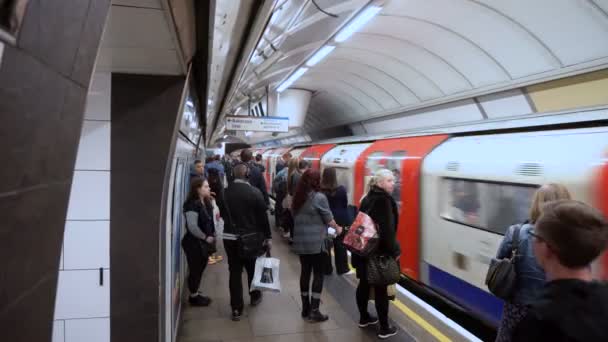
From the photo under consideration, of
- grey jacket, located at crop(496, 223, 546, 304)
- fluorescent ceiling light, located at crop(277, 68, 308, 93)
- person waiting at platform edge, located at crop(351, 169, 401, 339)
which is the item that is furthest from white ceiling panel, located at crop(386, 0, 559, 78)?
grey jacket, located at crop(496, 223, 546, 304)

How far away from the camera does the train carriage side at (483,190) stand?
322 cm

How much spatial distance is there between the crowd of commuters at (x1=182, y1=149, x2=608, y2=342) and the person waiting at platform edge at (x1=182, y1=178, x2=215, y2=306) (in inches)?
0.4

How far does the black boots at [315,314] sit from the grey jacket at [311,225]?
581 mm

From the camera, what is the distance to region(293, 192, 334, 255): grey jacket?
4.04m

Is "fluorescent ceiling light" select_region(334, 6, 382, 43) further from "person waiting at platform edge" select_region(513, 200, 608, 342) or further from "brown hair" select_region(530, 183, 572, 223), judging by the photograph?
"person waiting at platform edge" select_region(513, 200, 608, 342)

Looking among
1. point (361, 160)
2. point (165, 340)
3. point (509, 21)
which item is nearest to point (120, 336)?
point (165, 340)

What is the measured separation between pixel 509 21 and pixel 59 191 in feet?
24.1

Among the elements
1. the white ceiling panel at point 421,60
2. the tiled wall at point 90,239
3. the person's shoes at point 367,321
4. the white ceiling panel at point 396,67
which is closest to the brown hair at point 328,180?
the person's shoes at point 367,321

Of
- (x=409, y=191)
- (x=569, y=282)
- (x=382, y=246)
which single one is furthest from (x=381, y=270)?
(x=569, y=282)

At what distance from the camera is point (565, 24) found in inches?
230

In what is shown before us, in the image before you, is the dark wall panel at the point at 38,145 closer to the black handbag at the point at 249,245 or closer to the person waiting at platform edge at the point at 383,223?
the person waiting at platform edge at the point at 383,223

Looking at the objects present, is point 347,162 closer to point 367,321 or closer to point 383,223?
point 367,321

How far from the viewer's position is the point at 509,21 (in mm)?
6520

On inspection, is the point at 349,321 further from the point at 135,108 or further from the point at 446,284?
→ the point at 135,108
